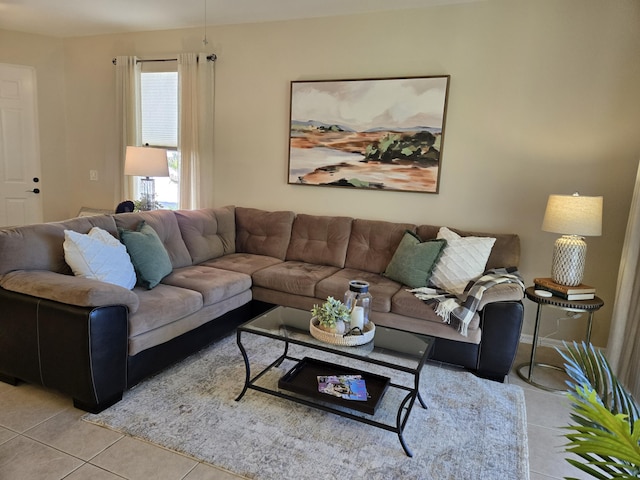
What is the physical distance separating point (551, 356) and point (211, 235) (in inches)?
122

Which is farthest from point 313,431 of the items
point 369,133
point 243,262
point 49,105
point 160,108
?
point 49,105

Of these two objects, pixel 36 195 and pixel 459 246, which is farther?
pixel 36 195

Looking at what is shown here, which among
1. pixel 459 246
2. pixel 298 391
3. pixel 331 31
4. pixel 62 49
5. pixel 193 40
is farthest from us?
pixel 62 49

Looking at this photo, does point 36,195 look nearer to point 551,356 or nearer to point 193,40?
point 193,40

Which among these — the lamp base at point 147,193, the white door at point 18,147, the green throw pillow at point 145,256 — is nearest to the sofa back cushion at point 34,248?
the green throw pillow at point 145,256

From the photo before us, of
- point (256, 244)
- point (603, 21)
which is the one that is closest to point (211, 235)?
point (256, 244)

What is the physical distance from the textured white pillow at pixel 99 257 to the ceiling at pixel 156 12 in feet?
7.76

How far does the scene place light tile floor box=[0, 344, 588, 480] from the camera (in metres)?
1.82

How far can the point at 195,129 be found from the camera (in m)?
4.44

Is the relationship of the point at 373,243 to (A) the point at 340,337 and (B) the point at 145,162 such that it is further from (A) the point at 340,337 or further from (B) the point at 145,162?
(B) the point at 145,162

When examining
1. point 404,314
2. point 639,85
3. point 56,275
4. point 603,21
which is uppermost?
point 603,21

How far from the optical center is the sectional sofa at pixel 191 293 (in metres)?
2.17

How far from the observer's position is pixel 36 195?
5.05 m

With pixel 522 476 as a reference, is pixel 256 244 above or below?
above
